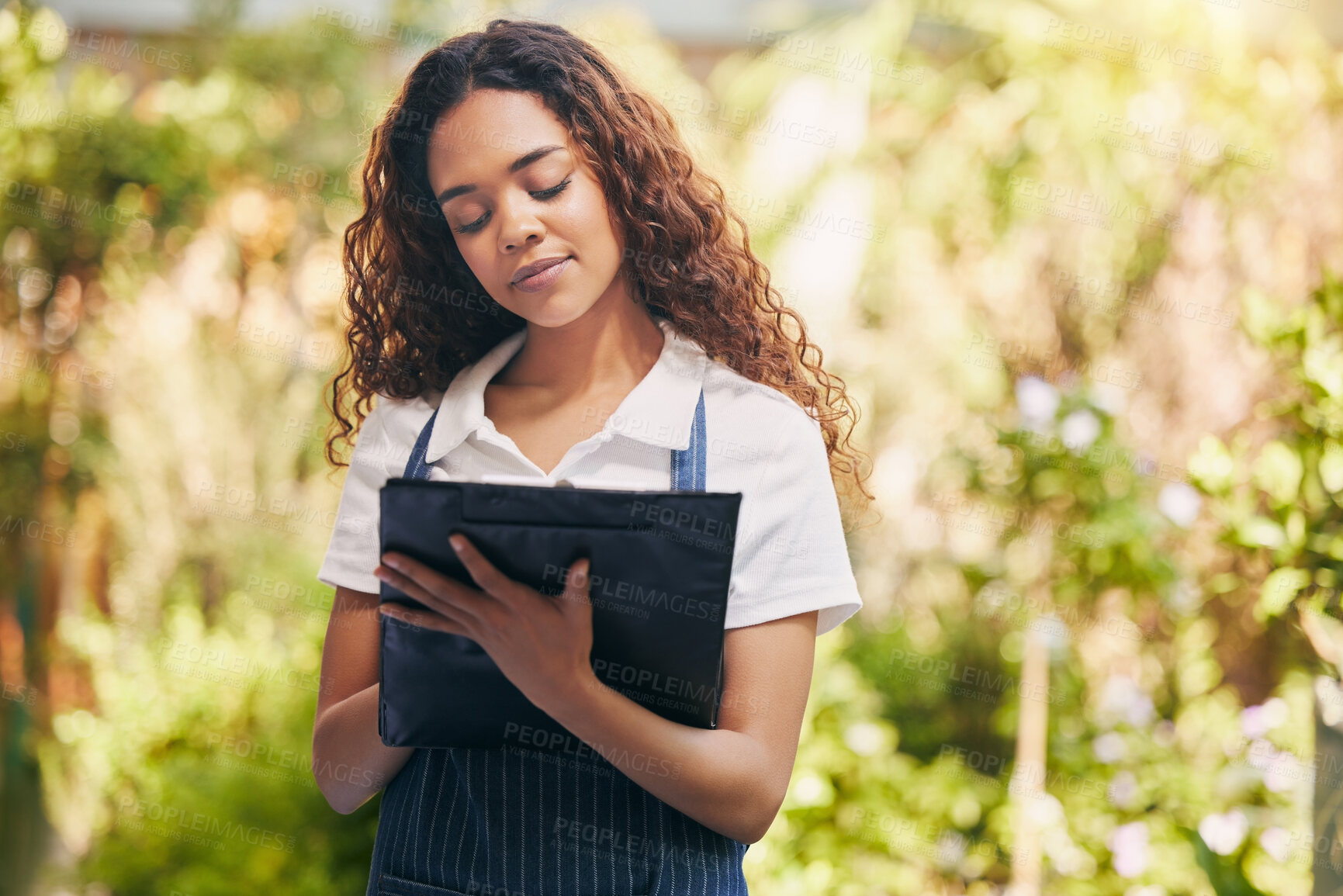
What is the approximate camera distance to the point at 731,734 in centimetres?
91

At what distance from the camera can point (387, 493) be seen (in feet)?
2.62

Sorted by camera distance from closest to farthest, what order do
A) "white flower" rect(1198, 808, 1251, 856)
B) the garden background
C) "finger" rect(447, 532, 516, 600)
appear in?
"finger" rect(447, 532, 516, 600) < "white flower" rect(1198, 808, 1251, 856) < the garden background

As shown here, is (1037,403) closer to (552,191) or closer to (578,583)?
(552,191)

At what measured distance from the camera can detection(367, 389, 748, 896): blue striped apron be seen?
96 centimetres

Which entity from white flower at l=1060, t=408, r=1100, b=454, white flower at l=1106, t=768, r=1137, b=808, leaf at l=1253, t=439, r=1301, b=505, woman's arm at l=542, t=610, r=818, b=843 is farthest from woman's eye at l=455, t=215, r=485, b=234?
white flower at l=1106, t=768, r=1137, b=808

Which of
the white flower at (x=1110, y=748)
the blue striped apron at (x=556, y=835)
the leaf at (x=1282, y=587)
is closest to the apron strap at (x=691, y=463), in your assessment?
A: the blue striped apron at (x=556, y=835)

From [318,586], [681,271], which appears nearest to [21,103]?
[318,586]

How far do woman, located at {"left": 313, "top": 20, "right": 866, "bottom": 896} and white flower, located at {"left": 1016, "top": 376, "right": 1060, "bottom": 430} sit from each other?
183 cm

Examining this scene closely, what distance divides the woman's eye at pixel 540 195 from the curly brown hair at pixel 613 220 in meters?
0.05

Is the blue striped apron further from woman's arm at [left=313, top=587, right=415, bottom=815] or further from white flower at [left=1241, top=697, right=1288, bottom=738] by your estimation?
white flower at [left=1241, top=697, right=1288, bottom=738]

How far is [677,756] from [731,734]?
0.20 feet

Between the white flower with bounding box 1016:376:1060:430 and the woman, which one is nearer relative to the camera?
the woman

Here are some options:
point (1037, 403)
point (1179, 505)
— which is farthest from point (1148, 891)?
point (1037, 403)

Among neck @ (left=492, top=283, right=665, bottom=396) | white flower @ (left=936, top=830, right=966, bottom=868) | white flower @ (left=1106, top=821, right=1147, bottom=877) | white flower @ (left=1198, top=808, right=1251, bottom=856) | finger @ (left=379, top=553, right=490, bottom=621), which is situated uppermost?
neck @ (left=492, top=283, right=665, bottom=396)
